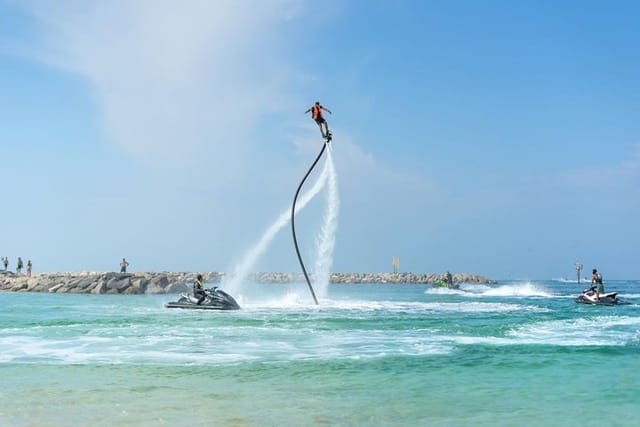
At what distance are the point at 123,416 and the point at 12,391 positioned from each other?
3089 millimetres

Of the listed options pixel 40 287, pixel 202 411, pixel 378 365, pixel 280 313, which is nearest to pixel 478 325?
pixel 280 313

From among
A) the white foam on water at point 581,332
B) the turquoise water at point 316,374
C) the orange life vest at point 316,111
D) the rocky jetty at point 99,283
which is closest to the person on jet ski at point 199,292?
the turquoise water at point 316,374

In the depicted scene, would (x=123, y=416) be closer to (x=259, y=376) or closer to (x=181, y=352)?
(x=259, y=376)

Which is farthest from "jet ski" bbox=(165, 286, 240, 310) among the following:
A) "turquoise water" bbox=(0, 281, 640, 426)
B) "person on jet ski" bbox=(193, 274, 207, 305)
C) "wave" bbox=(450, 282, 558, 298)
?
"wave" bbox=(450, 282, 558, 298)

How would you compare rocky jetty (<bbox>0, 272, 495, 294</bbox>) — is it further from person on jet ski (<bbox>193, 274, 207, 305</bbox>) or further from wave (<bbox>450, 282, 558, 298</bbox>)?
wave (<bbox>450, 282, 558, 298</bbox>)

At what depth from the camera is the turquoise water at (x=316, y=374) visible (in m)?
10.4

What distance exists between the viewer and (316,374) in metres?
13.9

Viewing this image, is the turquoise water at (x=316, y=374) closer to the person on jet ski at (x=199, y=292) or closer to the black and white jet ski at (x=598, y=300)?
the person on jet ski at (x=199, y=292)

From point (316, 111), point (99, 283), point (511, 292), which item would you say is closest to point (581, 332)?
point (316, 111)

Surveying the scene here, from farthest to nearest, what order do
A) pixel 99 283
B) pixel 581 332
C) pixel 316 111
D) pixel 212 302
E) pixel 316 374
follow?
1. pixel 99 283
2. pixel 212 302
3. pixel 316 111
4. pixel 581 332
5. pixel 316 374

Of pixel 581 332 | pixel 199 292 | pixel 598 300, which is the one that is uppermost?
pixel 199 292

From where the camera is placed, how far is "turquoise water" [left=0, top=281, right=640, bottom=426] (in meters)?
10.4

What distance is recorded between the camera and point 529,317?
30.7 m

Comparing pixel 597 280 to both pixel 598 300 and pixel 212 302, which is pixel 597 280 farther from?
pixel 212 302
